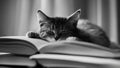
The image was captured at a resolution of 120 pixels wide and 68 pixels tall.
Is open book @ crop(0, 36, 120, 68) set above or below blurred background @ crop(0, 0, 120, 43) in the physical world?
below

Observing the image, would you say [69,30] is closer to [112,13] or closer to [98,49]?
[98,49]

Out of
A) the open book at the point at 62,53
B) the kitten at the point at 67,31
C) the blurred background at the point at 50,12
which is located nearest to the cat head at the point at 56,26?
the kitten at the point at 67,31

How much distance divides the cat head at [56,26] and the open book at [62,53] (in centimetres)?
33

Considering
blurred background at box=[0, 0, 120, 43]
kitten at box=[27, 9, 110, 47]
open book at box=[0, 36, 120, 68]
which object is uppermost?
blurred background at box=[0, 0, 120, 43]

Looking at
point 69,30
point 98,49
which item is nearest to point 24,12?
point 69,30

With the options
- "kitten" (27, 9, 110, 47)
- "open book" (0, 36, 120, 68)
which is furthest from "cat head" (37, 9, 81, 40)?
"open book" (0, 36, 120, 68)

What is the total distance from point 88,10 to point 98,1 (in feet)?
0.42

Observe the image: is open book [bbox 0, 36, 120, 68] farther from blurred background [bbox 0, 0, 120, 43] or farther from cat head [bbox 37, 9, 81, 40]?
blurred background [bbox 0, 0, 120, 43]

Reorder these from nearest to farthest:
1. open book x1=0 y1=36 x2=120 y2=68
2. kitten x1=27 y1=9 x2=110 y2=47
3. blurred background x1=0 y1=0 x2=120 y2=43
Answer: open book x1=0 y1=36 x2=120 y2=68
kitten x1=27 y1=9 x2=110 y2=47
blurred background x1=0 y1=0 x2=120 y2=43

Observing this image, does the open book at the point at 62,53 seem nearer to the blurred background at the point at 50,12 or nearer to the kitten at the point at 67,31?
the kitten at the point at 67,31

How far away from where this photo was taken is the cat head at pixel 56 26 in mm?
1338

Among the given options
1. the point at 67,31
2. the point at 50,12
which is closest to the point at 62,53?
the point at 67,31

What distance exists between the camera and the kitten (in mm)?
1315

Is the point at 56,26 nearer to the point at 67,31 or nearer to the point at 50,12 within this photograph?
the point at 67,31
